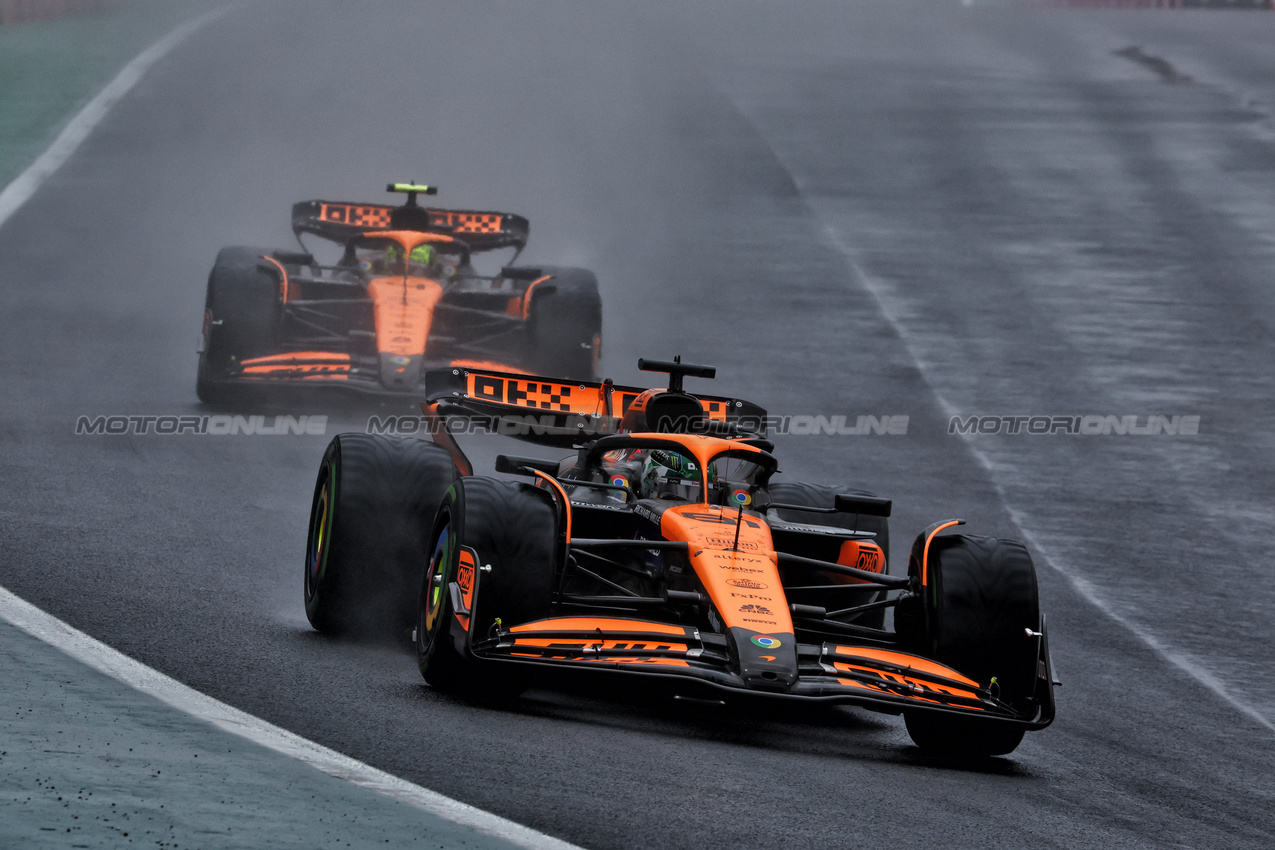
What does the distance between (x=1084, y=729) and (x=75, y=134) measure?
86.8ft

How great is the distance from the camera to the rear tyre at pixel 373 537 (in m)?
8.43

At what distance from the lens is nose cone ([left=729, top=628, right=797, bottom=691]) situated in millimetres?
6750

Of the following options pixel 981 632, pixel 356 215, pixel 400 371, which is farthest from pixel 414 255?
pixel 981 632

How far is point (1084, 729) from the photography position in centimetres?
839

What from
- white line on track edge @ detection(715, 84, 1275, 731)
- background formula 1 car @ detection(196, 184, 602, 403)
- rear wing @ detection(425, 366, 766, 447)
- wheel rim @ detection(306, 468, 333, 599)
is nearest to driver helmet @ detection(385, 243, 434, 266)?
background formula 1 car @ detection(196, 184, 602, 403)

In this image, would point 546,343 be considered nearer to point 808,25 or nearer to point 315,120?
point 315,120

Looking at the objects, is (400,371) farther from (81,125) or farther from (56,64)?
(56,64)

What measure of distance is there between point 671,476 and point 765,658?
199cm

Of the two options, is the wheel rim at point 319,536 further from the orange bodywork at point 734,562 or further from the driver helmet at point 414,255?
the driver helmet at point 414,255

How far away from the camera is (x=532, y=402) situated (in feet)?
34.5

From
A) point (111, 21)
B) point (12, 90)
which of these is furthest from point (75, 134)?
point (111, 21)

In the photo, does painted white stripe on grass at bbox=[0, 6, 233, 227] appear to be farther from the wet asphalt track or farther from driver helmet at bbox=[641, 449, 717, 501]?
driver helmet at bbox=[641, 449, 717, 501]

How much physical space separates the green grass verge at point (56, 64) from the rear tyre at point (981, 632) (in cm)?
2228

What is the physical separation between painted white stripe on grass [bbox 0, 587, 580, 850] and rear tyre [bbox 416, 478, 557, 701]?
1176mm
